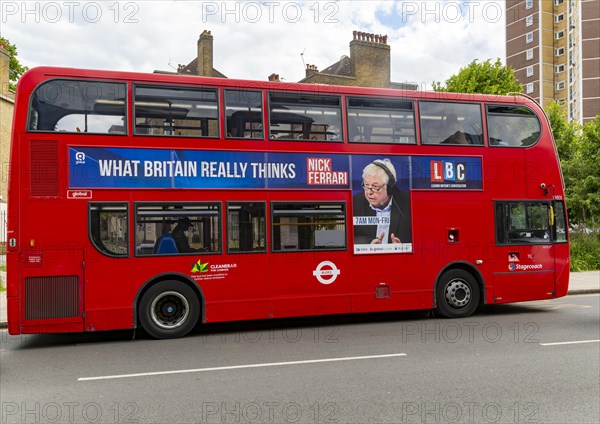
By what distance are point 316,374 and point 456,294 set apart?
16.1 feet

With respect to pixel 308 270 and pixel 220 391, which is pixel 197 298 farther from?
pixel 220 391

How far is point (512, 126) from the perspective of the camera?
414 inches

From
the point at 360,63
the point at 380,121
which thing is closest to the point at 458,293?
the point at 380,121

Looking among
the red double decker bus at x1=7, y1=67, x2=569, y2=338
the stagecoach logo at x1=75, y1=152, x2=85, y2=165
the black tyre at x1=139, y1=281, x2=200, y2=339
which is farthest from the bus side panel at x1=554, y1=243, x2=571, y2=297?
the stagecoach logo at x1=75, y1=152, x2=85, y2=165

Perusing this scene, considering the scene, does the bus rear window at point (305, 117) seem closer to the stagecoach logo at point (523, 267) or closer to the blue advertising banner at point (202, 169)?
the blue advertising banner at point (202, 169)

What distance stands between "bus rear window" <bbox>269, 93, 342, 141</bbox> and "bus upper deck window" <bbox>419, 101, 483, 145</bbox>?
5.78 ft

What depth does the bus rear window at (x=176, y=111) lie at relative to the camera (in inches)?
332

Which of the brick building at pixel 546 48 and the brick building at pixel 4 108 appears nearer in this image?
the brick building at pixel 4 108

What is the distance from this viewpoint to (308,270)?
912cm

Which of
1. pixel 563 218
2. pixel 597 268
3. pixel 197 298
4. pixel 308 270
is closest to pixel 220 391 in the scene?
pixel 197 298

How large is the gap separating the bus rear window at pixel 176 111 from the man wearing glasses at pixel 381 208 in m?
2.86

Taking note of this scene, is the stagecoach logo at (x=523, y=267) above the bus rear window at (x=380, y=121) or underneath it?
underneath

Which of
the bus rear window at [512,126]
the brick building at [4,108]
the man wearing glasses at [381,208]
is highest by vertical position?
the brick building at [4,108]

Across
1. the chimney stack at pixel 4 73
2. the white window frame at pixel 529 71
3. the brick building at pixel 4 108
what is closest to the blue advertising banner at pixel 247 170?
the brick building at pixel 4 108
